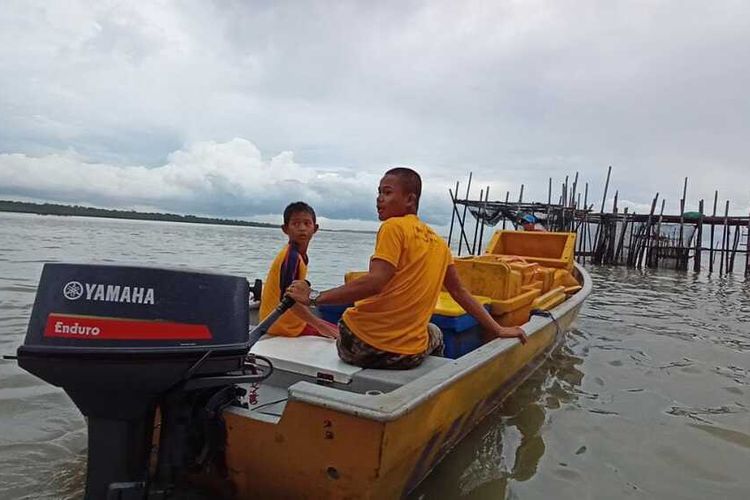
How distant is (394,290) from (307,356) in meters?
0.73

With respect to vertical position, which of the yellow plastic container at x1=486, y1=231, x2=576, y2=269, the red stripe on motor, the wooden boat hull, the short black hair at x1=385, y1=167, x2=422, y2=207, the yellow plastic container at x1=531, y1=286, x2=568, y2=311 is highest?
the short black hair at x1=385, y1=167, x2=422, y2=207

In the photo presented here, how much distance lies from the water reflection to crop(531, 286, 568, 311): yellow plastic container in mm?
674

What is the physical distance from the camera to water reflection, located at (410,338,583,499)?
3047mm

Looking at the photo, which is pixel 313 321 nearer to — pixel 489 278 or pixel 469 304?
pixel 469 304

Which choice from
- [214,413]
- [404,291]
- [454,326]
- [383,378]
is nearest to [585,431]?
[454,326]

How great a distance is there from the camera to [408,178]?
111 inches

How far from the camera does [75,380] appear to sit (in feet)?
6.59

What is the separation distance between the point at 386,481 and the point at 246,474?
0.64 m

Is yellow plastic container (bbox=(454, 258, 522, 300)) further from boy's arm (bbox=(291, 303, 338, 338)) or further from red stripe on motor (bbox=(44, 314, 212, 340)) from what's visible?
red stripe on motor (bbox=(44, 314, 212, 340))

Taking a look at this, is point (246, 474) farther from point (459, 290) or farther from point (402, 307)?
point (459, 290)

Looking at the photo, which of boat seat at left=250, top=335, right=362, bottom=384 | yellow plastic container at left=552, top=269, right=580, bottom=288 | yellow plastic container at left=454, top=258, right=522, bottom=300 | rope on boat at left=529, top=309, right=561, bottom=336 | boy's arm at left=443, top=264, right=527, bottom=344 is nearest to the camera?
boat seat at left=250, top=335, right=362, bottom=384

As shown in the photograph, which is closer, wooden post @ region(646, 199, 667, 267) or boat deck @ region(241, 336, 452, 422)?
boat deck @ region(241, 336, 452, 422)

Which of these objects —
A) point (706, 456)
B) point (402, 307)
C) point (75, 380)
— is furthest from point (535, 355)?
point (75, 380)

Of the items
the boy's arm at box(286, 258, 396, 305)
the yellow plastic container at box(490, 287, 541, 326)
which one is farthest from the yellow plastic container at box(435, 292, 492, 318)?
the boy's arm at box(286, 258, 396, 305)
